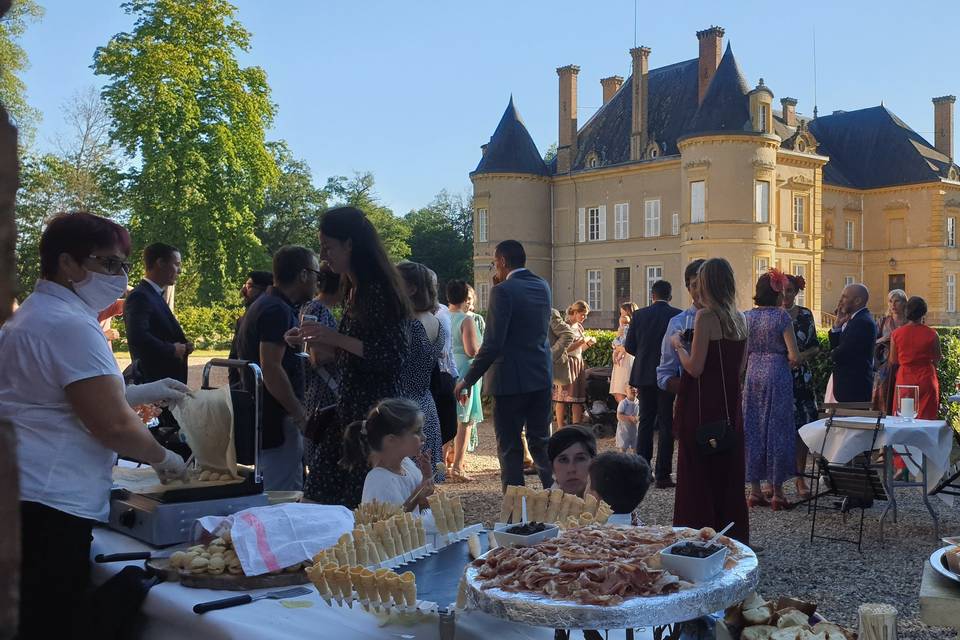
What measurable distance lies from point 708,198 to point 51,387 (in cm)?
3737

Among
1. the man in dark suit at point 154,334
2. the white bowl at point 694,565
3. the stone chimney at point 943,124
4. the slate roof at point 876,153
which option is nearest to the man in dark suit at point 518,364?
the man in dark suit at point 154,334

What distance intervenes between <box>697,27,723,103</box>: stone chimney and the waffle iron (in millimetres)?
40643

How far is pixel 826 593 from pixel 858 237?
152 ft

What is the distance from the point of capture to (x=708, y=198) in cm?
3775

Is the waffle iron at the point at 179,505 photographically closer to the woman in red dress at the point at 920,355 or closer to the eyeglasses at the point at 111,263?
the eyeglasses at the point at 111,263

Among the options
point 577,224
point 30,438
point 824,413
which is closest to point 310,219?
point 577,224

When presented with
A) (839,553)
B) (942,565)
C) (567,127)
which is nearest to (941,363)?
(839,553)

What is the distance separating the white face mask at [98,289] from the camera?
2.56m

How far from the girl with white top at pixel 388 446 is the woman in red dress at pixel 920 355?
6790 millimetres

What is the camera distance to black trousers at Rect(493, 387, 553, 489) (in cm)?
611

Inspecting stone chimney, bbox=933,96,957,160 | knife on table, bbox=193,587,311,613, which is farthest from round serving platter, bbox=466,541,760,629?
stone chimney, bbox=933,96,957,160

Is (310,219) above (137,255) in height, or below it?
above

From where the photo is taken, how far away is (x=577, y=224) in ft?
146

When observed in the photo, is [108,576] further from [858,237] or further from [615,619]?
[858,237]
